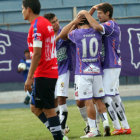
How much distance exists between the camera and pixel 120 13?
18312mm

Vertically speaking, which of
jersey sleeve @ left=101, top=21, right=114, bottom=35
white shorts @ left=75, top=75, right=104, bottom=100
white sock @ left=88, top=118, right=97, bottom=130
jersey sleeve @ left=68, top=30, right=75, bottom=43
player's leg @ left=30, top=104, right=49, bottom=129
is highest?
jersey sleeve @ left=101, top=21, right=114, bottom=35

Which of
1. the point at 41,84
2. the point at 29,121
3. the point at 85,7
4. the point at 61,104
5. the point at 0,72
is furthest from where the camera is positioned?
the point at 85,7

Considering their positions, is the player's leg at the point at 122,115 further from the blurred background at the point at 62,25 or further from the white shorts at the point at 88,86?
the blurred background at the point at 62,25

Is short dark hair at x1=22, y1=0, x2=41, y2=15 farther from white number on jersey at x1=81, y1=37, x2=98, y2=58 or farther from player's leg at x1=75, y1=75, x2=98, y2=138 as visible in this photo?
player's leg at x1=75, y1=75, x2=98, y2=138

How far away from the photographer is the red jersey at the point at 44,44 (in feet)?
20.2

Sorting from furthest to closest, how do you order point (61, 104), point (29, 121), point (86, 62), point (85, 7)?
1. point (85, 7)
2. point (29, 121)
3. point (61, 104)
4. point (86, 62)

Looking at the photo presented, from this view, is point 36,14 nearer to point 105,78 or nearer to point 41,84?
point 41,84

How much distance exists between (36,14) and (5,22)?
12.0 meters

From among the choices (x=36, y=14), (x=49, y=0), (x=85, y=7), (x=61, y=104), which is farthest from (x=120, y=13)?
(x=36, y=14)

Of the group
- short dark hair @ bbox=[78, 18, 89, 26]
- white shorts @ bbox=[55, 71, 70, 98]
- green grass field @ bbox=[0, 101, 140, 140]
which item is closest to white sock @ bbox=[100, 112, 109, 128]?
green grass field @ bbox=[0, 101, 140, 140]

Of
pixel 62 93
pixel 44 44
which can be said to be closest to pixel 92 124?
pixel 62 93

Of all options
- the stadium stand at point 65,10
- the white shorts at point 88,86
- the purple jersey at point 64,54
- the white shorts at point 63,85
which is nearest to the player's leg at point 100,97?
the white shorts at point 88,86

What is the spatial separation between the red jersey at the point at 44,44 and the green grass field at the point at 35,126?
166cm

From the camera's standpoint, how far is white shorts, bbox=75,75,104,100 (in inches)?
303
